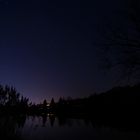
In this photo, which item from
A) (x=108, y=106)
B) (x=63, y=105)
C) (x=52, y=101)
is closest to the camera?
(x=108, y=106)

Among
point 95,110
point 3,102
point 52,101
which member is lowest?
point 3,102

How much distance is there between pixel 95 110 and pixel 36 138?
1299 inches

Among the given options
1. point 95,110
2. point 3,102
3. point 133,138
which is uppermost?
point 95,110

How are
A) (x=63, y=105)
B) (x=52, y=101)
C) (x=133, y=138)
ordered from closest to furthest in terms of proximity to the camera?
1. (x=133, y=138)
2. (x=63, y=105)
3. (x=52, y=101)

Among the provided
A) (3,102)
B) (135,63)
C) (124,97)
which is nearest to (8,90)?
(3,102)

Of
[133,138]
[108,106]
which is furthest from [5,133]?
[108,106]

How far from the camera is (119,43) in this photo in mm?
18203

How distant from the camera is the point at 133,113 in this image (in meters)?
34.2

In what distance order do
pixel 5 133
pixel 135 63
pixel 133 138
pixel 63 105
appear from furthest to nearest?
pixel 63 105
pixel 135 63
pixel 133 138
pixel 5 133

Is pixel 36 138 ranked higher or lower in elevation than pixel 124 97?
lower

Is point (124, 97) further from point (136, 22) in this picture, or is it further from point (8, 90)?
point (8, 90)

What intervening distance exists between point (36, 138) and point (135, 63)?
26.0 ft

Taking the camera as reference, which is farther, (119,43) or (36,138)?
(119,43)

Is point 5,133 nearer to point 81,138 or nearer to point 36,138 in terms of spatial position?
point 36,138
